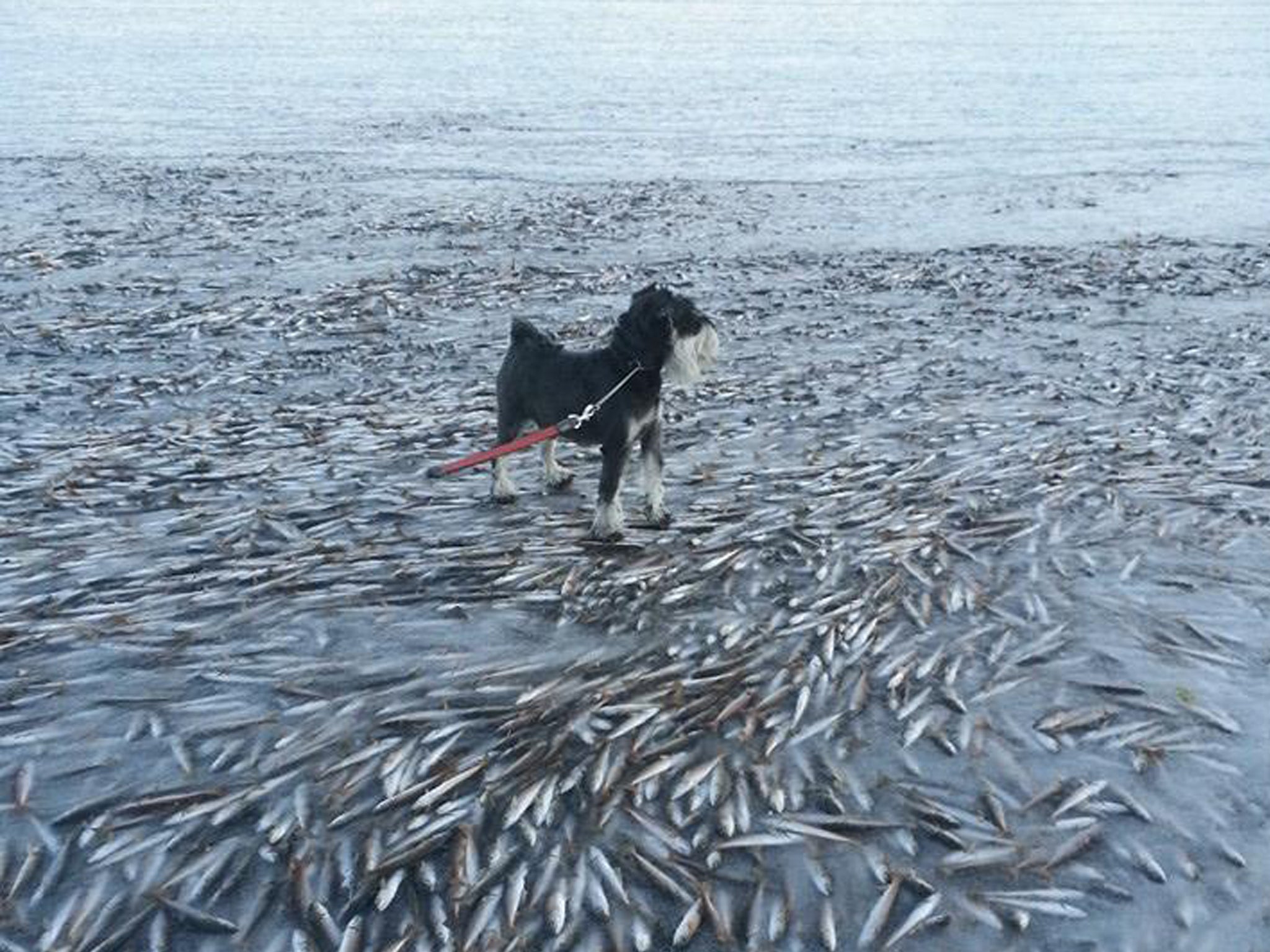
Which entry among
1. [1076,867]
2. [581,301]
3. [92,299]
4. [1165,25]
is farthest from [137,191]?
[1165,25]

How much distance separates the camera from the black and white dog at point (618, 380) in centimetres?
856

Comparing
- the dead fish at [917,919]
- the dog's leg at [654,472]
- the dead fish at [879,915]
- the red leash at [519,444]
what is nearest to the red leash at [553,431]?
the red leash at [519,444]

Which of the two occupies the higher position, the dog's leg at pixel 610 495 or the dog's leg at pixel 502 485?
the dog's leg at pixel 610 495

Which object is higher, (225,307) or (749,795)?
(749,795)

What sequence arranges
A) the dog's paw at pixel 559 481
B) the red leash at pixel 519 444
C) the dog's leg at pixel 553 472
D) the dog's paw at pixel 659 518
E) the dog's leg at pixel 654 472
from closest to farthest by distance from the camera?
1. the red leash at pixel 519 444
2. the dog's leg at pixel 654 472
3. the dog's paw at pixel 659 518
4. the dog's leg at pixel 553 472
5. the dog's paw at pixel 559 481

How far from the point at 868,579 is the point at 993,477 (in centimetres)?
284

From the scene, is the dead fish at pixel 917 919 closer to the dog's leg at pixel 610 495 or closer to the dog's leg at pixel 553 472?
the dog's leg at pixel 610 495

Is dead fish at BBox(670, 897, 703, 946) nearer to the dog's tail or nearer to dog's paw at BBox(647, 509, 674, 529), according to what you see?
dog's paw at BBox(647, 509, 674, 529)

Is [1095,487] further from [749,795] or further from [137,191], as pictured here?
[137,191]

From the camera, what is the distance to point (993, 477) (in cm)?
1131

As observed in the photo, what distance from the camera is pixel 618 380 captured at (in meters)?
8.85

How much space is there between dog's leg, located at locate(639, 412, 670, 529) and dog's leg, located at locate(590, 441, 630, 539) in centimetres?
25

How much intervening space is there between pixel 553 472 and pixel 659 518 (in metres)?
1.35

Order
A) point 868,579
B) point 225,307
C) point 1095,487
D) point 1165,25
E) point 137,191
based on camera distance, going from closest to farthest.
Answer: point 868,579 → point 1095,487 → point 225,307 → point 137,191 → point 1165,25
